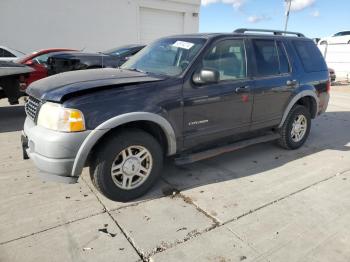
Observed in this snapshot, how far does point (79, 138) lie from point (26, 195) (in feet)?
3.82

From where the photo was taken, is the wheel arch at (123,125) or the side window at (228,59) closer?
the wheel arch at (123,125)

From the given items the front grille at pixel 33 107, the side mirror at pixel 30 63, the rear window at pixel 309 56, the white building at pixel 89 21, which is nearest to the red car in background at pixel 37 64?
the side mirror at pixel 30 63

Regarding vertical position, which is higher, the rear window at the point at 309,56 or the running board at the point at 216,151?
the rear window at the point at 309,56

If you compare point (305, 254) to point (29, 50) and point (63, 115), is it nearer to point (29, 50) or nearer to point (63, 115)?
point (63, 115)

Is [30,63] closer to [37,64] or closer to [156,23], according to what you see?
[37,64]

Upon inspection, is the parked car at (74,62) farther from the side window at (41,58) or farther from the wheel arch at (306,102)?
the wheel arch at (306,102)

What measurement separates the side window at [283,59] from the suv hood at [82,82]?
2.18 m

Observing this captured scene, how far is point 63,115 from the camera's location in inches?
113

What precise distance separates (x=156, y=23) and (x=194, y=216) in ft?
52.8

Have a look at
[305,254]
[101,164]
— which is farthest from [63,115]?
[305,254]

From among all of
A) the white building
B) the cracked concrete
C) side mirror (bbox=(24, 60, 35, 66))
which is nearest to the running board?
the cracked concrete

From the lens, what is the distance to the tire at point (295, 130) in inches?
195

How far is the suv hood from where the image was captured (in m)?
2.97

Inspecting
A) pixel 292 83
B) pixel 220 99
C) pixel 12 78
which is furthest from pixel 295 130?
pixel 12 78
